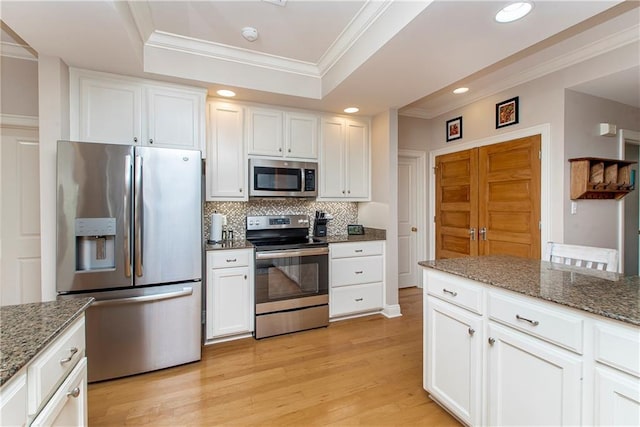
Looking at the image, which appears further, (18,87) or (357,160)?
(357,160)

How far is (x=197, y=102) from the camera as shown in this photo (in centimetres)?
284

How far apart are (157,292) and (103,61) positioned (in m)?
1.88

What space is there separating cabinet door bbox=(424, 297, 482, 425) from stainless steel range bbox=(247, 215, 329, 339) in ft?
4.56

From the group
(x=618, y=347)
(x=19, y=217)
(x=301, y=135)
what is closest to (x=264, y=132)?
(x=301, y=135)

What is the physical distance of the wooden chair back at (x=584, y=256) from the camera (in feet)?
5.65

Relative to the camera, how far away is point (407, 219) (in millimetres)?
4594

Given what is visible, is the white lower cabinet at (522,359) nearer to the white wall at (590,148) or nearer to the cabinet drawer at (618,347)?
the cabinet drawer at (618,347)

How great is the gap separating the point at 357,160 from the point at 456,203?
5.10 feet

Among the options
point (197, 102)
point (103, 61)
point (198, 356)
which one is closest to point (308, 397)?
point (198, 356)

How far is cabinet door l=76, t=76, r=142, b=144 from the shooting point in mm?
2451

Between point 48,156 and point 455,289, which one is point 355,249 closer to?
point 455,289

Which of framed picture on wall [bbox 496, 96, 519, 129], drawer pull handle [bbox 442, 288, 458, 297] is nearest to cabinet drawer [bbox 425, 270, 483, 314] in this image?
drawer pull handle [bbox 442, 288, 458, 297]

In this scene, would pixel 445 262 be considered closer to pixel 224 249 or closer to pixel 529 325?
pixel 529 325

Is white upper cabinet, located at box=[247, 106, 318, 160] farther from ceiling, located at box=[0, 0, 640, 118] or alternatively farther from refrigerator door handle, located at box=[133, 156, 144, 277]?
refrigerator door handle, located at box=[133, 156, 144, 277]
